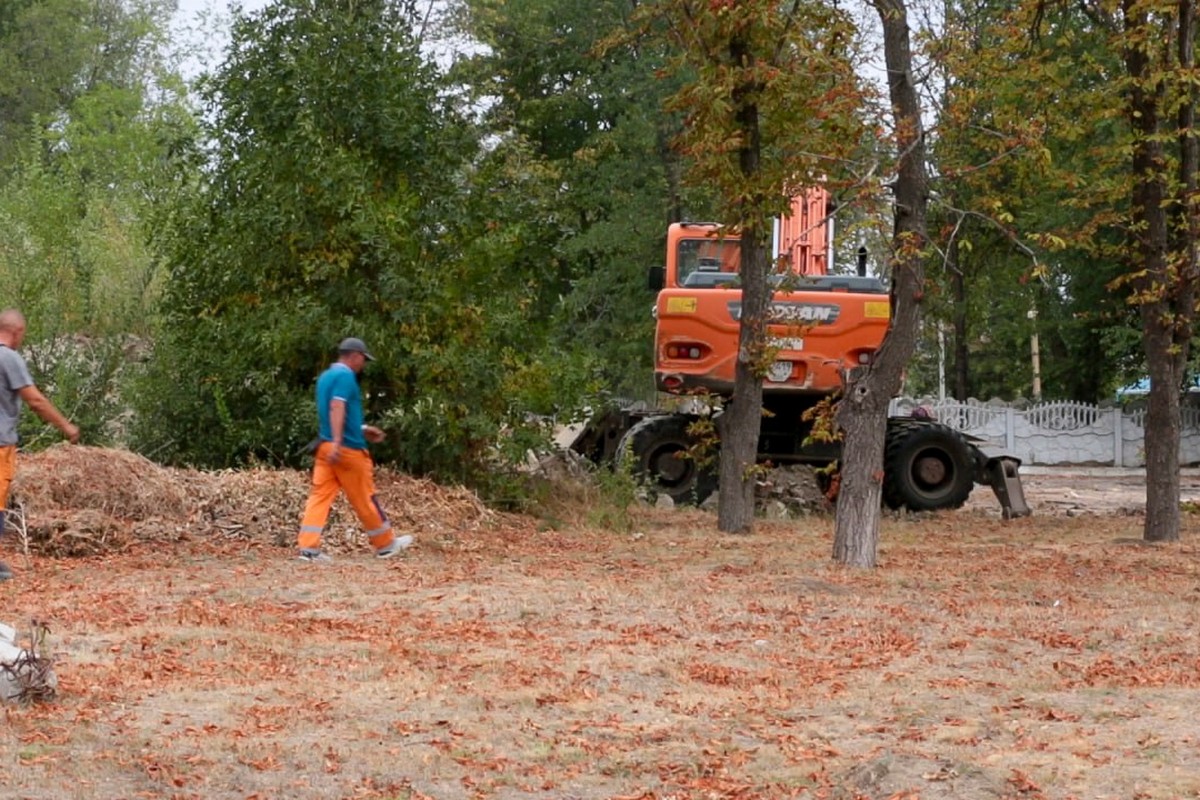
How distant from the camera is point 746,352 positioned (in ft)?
60.5

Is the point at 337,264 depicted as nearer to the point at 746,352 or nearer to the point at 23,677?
the point at 746,352

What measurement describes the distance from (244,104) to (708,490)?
25.5 ft

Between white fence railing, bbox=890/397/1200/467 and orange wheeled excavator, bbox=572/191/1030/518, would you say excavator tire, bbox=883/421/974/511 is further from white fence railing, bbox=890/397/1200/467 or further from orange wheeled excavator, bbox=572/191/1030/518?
white fence railing, bbox=890/397/1200/467

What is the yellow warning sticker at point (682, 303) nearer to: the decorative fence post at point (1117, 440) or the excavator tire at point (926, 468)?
the excavator tire at point (926, 468)

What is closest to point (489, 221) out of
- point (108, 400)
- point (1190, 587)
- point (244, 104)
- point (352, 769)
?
point (244, 104)

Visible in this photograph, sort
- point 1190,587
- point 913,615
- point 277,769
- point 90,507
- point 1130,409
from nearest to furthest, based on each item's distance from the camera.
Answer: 1. point 277,769
2. point 913,615
3. point 1190,587
4. point 90,507
5. point 1130,409

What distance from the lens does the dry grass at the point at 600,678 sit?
7340mm

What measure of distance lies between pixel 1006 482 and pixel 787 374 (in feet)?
11.1

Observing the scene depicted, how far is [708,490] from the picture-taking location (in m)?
23.5

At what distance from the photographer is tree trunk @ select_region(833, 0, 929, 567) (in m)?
14.5

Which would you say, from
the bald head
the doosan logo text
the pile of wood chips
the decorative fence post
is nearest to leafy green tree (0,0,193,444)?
the pile of wood chips

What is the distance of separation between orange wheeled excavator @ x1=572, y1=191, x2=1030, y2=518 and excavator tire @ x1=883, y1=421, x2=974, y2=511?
0.01 meters

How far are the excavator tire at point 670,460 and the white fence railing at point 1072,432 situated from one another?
23.0 metres

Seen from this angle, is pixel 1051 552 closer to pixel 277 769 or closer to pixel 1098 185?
pixel 1098 185
